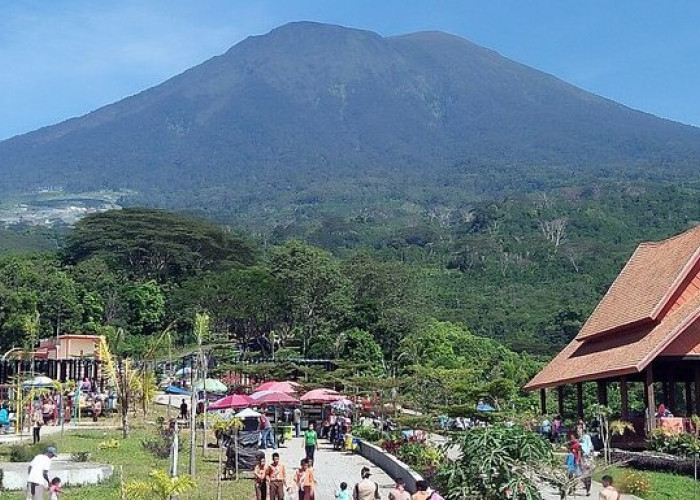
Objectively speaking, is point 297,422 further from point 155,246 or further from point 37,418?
point 155,246

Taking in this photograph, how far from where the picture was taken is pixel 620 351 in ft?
85.1

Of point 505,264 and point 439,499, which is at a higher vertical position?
point 505,264

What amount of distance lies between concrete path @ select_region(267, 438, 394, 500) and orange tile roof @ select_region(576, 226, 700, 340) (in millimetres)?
7981

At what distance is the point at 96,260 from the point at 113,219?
8640 mm

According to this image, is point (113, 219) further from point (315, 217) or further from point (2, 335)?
point (315, 217)

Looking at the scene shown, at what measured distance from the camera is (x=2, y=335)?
51.2 metres

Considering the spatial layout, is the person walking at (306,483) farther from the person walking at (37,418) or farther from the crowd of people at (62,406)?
the crowd of people at (62,406)

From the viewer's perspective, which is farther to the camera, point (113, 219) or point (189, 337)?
point (113, 219)

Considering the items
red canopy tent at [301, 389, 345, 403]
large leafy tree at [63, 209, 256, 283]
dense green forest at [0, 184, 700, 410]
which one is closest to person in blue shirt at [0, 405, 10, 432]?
dense green forest at [0, 184, 700, 410]

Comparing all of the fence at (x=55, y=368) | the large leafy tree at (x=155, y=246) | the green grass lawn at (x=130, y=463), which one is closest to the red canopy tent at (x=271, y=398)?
the green grass lawn at (x=130, y=463)

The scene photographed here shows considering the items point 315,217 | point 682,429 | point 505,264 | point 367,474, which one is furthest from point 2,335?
point 315,217

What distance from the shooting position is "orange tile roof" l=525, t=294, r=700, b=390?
24000mm

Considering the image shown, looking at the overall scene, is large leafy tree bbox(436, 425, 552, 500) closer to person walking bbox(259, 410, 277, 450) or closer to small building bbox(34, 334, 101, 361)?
person walking bbox(259, 410, 277, 450)

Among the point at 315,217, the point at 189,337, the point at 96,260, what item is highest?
the point at 315,217
